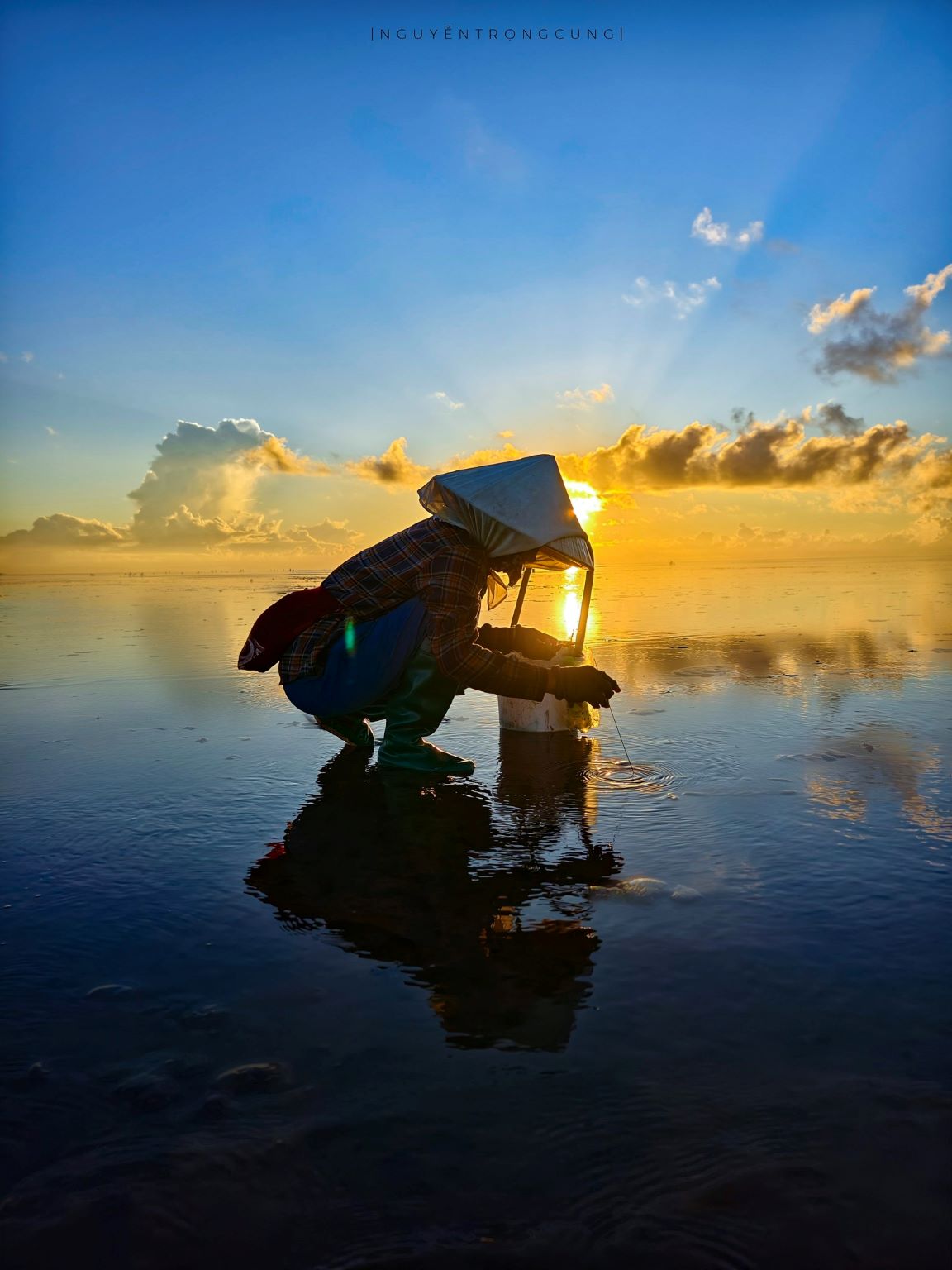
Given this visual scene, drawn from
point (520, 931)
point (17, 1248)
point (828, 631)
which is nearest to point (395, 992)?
point (520, 931)

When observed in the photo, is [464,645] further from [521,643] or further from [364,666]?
[521,643]

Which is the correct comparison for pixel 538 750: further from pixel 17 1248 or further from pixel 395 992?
pixel 17 1248

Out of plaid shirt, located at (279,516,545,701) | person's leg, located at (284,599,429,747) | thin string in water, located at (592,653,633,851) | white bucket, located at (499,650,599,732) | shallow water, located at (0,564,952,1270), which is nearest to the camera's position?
shallow water, located at (0,564,952,1270)

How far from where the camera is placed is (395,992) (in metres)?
2.17

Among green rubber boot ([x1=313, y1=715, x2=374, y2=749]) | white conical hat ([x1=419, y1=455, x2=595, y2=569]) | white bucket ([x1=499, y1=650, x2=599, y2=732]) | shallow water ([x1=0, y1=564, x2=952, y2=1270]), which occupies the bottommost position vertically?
shallow water ([x1=0, y1=564, x2=952, y2=1270])

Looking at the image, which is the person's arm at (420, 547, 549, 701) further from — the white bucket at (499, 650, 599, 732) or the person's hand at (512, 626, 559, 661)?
the white bucket at (499, 650, 599, 732)

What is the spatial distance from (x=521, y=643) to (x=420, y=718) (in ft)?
2.81

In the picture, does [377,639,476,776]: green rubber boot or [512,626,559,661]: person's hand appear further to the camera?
[512,626,559,661]: person's hand

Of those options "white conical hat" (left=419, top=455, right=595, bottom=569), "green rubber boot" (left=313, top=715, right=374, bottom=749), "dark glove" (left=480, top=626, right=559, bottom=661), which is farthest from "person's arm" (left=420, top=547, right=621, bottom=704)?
"green rubber boot" (left=313, top=715, right=374, bottom=749)

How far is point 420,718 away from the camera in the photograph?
466cm

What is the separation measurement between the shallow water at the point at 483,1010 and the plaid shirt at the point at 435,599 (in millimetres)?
580

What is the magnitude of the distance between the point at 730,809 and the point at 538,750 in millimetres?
1592

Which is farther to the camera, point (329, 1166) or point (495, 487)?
point (495, 487)

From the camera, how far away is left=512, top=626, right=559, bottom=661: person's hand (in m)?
5.11
